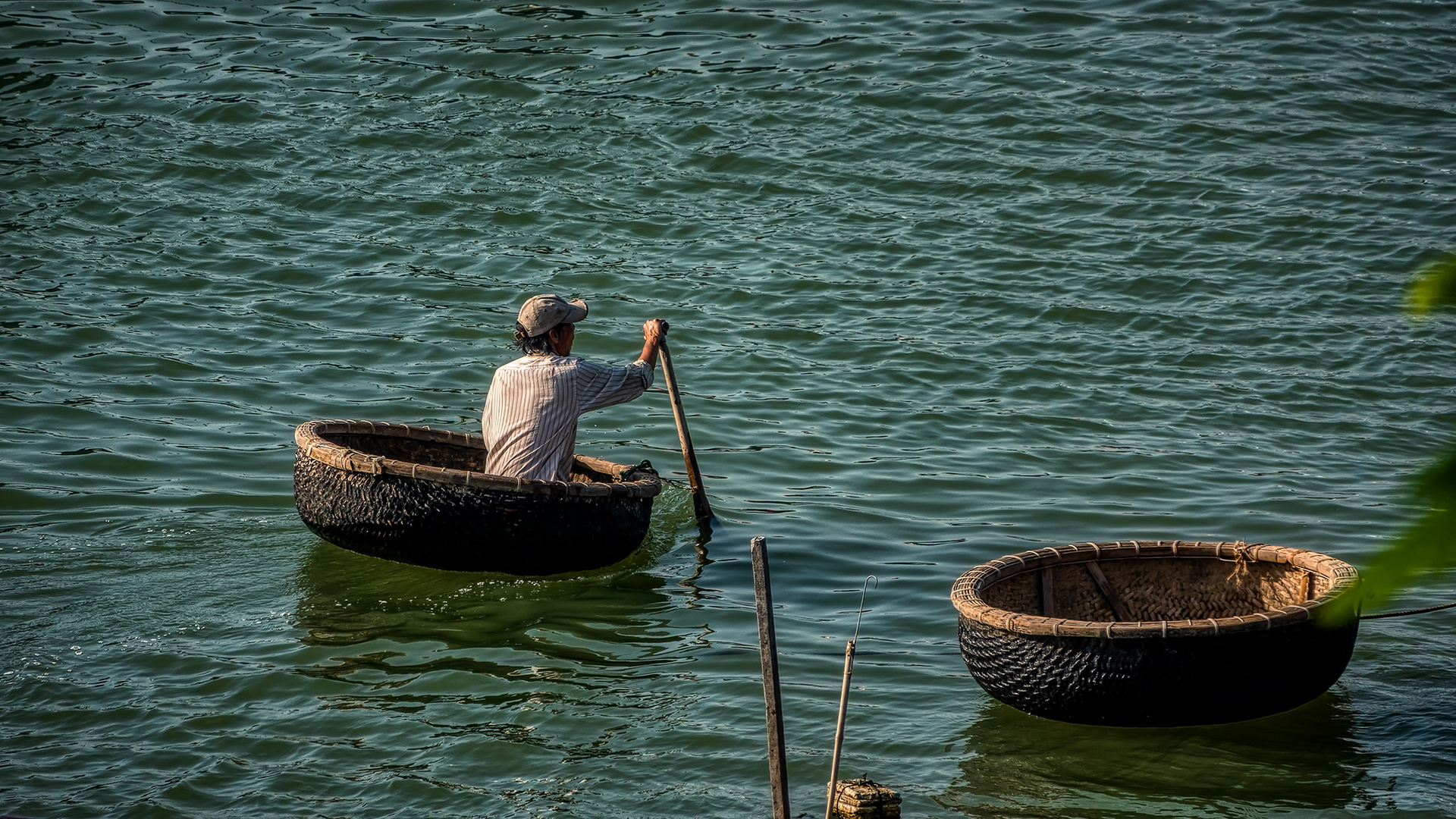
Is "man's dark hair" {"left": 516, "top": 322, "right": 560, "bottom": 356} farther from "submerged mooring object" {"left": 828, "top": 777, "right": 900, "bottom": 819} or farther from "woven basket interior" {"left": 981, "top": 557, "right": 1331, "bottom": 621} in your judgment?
"submerged mooring object" {"left": 828, "top": 777, "right": 900, "bottom": 819}

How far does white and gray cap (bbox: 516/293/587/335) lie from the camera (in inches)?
273

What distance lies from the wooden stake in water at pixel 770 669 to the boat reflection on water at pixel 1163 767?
107cm

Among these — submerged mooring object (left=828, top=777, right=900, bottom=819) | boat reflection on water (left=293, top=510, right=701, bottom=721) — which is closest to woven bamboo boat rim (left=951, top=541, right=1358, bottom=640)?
submerged mooring object (left=828, top=777, right=900, bottom=819)

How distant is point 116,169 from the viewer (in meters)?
13.6

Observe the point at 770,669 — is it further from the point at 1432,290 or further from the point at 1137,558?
the point at 1432,290

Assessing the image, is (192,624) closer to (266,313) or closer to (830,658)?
(830,658)

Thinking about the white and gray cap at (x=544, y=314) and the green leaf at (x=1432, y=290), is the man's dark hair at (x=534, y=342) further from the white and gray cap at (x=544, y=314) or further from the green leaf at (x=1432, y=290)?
the green leaf at (x=1432, y=290)

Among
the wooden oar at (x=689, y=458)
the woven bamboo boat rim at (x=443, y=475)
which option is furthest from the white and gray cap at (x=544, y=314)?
the wooden oar at (x=689, y=458)

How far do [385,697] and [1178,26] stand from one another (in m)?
12.7

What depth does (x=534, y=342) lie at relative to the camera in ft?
23.2

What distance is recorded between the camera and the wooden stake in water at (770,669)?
Result: 3.86 m

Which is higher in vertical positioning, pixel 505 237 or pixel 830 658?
pixel 505 237

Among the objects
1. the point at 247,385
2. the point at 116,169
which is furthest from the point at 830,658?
the point at 116,169

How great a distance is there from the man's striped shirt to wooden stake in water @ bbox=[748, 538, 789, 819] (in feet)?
10.4
